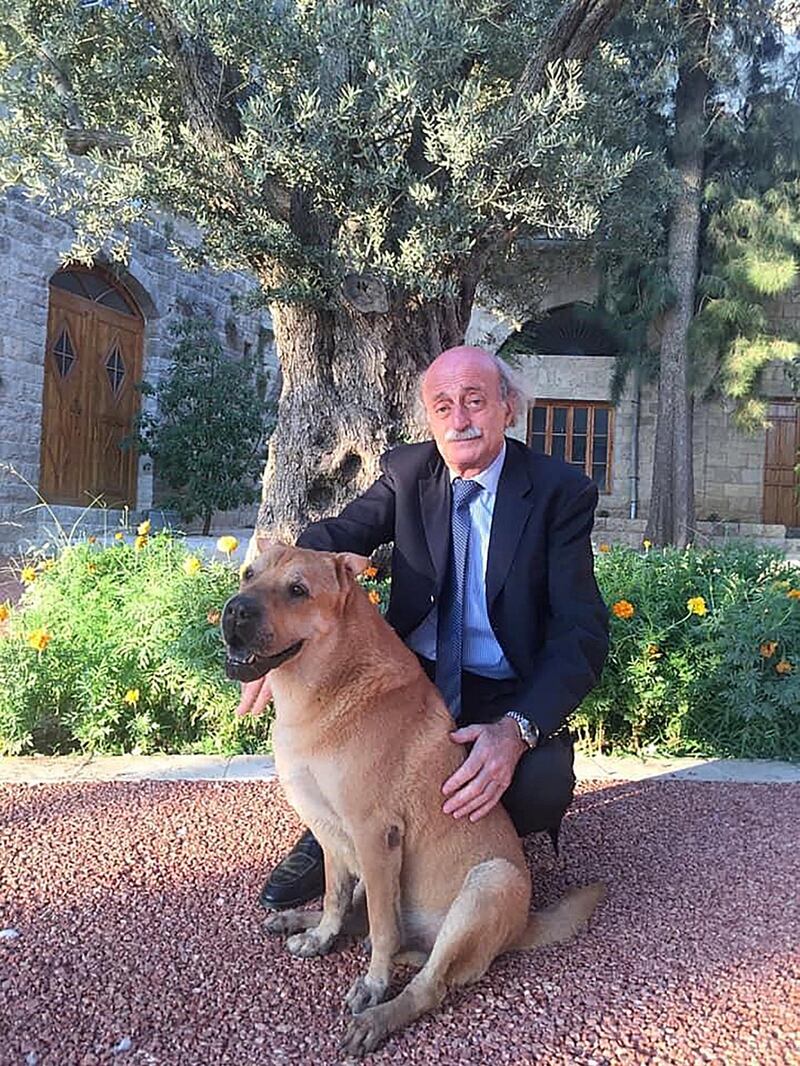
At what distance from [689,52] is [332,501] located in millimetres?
A: 12637

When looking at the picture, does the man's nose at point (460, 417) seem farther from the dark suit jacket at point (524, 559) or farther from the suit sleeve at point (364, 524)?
the suit sleeve at point (364, 524)

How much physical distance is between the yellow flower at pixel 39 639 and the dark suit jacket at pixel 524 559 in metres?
1.85

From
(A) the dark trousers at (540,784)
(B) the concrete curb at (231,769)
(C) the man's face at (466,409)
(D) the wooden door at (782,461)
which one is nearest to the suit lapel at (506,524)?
(C) the man's face at (466,409)

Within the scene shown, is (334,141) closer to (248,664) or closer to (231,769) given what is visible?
(231,769)

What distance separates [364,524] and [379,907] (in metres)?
1.33

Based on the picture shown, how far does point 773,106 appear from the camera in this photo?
1594 centimetres

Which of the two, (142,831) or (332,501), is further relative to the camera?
(332,501)

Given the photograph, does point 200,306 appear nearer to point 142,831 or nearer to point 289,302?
point 289,302

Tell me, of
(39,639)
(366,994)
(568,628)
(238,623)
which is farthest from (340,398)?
(366,994)

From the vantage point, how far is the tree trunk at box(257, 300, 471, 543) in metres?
5.39

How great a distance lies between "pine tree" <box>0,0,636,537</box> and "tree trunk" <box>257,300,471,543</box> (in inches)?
0.5

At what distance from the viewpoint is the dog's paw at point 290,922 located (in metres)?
2.61

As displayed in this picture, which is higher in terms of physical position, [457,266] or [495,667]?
[457,266]

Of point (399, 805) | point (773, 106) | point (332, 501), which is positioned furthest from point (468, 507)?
point (773, 106)
